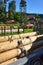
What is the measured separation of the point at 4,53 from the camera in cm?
502

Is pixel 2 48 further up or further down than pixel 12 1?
further up

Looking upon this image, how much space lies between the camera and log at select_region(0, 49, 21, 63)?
→ 484 cm

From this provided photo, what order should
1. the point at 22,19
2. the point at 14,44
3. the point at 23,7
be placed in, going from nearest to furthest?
1. the point at 14,44
2. the point at 22,19
3. the point at 23,7

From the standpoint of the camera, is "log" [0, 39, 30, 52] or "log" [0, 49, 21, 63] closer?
"log" [0, 49, 21, 63]

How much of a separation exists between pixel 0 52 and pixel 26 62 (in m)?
0.71

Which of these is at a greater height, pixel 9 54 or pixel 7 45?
pixel 7 45

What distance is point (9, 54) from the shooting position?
16.9ft

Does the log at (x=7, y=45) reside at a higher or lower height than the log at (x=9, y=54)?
higher

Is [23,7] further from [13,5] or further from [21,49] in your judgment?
[21,49]

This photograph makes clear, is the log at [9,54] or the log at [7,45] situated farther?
the log at [7,45]

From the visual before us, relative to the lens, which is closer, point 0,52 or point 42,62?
point 0,52

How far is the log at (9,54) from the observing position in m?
4.84

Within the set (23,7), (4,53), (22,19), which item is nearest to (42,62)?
(4,53)

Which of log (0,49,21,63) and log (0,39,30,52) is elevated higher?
log (0,39,30,52)
